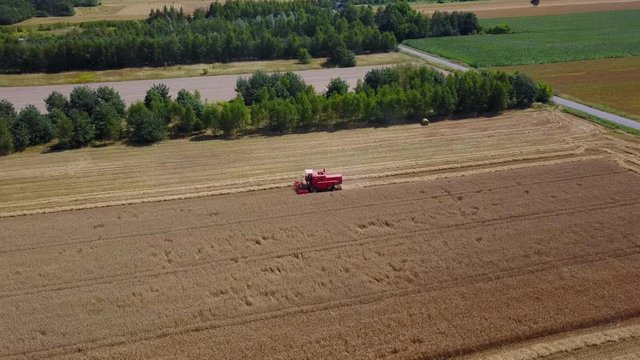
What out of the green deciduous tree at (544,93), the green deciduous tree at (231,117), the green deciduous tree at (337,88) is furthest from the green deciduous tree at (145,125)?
the green deciduous tree at (544,93)

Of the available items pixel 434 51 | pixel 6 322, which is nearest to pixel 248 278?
pixel 6 322

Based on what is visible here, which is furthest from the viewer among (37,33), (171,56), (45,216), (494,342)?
(37,33)

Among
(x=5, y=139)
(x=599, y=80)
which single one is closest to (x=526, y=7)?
(x=599, y=80)

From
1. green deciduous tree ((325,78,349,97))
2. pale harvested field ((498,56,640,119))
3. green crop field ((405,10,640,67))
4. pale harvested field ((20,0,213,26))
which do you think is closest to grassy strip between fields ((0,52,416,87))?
green crop field ((405,10,640,67))

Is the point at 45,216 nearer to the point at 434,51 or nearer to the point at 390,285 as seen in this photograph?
the point at 390,285

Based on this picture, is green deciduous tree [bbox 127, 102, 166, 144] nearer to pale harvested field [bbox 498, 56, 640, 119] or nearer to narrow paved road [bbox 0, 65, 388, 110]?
narrow paved road [bbox 0, 65, 388, 110]

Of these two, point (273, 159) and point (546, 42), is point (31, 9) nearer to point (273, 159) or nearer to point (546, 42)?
point (546, 42)

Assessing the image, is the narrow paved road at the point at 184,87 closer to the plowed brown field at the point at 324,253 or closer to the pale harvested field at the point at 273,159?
the pale harvested field at the point at 273,159
